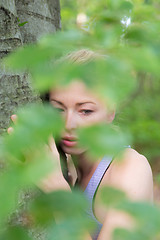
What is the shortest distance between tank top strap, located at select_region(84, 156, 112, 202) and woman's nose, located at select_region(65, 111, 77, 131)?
37 cm

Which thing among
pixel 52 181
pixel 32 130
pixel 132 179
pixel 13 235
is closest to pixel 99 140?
pixel 32 130

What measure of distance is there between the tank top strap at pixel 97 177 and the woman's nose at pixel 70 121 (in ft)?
1.23

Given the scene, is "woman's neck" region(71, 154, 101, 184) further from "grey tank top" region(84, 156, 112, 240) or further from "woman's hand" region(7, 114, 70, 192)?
"woman's hand" region(7, 114, 70, 192)

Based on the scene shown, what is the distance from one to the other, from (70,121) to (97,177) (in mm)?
453

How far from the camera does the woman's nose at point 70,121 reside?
123 centimetres

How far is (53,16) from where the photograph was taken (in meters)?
1.69

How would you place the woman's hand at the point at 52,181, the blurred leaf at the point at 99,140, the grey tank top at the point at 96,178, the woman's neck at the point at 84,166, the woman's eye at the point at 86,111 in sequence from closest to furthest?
the blurred leaf at the point at 99,140 < the woman's hand at the point at 52,181 < the woman's eye at the point at 86,111 < the grey tank top at the point at 96,178 < the woman's neck at the point at 84,166

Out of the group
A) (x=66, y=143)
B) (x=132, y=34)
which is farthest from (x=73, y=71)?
(x=66, y=143)

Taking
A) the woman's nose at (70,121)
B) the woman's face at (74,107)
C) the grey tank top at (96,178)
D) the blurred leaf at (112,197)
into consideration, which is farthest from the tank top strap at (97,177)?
the blurred leaf at (112,197)

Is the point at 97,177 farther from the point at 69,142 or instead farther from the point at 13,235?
the point at 13,235

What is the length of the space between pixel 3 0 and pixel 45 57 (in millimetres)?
793

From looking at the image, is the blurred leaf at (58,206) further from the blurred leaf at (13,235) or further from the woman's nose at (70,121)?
the woman's nose at (70,121)

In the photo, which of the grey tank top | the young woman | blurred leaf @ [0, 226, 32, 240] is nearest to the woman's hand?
the young woman

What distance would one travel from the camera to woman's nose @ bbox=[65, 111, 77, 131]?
1.23m
